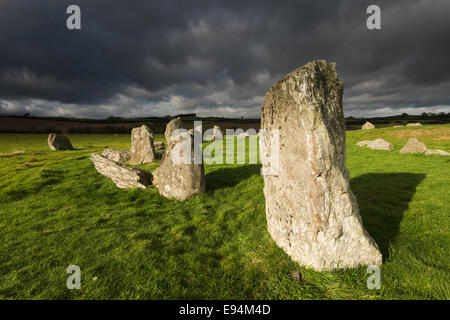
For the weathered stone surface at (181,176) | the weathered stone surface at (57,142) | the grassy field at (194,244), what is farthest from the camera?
the weathered stone surface at (57,142)

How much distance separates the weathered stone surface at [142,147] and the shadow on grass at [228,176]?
6759mm

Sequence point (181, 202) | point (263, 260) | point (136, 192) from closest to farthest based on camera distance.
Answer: point (263, 260) < point (181, 202) < point (136, 192)

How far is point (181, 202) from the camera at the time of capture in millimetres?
7500

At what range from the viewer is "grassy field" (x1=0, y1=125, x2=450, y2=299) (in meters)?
3.37

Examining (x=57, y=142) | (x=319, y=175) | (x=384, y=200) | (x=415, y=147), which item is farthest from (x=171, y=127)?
(x=415, y=147)

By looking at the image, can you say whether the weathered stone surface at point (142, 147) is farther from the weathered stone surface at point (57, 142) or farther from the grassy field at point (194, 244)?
the weathered stone surface at point (57, 142)

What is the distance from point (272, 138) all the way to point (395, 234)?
13.0ft

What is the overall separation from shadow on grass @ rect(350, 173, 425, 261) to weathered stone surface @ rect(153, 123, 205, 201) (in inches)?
229

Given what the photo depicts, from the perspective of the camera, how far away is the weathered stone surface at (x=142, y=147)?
15211 millimetres

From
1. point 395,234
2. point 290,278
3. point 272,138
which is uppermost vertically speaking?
point 272,138

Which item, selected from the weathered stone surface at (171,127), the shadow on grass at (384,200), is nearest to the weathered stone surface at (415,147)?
the shadow on grass at (384,200)

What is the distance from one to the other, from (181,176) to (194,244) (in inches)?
128
